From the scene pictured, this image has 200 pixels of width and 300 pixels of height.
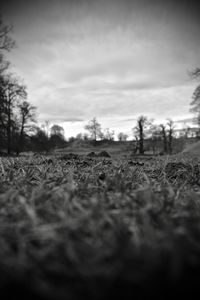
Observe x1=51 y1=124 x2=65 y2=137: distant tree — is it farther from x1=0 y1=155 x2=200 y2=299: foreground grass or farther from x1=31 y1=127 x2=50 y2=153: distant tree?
x1=0 y1=155 x2=200 y2=299: foreground grass

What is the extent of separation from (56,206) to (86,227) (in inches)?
11.1

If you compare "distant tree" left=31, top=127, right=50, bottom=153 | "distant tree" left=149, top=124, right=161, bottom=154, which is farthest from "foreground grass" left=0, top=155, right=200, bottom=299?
"distant tree" left=149, top=124, right=161, bottom=154

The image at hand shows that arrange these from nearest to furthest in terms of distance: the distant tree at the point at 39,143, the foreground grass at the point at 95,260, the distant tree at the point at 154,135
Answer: the foreground grass at the point at 95,260, the distant tree at the point at 39,143, the distant tree at the point at 154,135

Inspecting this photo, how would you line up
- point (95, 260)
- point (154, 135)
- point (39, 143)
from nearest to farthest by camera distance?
point (95, 260) < point (39, 143) < point (154, 135)

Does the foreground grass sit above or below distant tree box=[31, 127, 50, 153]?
below

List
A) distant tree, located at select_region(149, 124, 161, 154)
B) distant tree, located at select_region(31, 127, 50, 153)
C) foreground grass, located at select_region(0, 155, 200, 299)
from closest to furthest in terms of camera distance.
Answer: foreground grass, located at select_region(0, 155, 200, 299) < distant tree, located at select_region(31, 127, 50, 153) < distant tree, located at select_region(149, 124, 161, 154)

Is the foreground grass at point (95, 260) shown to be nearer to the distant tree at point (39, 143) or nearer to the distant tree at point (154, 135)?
the distant tree at point (39, 143)

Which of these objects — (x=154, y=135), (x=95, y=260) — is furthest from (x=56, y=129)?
(x=95, y=260)

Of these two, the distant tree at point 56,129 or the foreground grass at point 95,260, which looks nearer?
the foreground grass at point 95,260

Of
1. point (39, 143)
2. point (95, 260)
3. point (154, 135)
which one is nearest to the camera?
point (95, 260)

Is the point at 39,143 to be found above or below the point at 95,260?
above

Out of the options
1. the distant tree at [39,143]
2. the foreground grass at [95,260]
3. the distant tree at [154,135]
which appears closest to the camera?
the foreground grass at [95,260]

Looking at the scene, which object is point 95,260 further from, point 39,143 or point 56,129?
point 56,129

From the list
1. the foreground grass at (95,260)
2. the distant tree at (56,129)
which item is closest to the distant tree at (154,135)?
the distant tree at (56,129)
